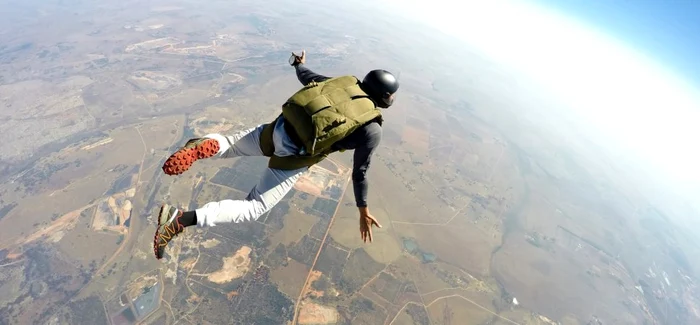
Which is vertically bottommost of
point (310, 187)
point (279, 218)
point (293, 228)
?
point (293, 228)

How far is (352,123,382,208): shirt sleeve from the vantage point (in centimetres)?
332

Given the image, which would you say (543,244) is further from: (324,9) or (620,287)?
(324,9)

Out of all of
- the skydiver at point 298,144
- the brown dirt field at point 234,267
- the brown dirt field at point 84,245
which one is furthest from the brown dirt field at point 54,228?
the skydiver at point 298,144

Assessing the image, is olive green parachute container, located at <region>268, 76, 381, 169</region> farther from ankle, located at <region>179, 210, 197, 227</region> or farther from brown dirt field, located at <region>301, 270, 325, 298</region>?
brown dirt field, located at <region>301, 270, 325, 298</region>

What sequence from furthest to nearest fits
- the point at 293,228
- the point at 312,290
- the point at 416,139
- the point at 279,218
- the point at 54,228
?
the point at 416,139 → the point at 279,218 → the point at 293,228 → the point at 54,228 → the point at 312,290

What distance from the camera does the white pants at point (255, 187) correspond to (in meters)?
3.25

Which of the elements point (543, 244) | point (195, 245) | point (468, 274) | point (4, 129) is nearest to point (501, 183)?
point (543, 244)

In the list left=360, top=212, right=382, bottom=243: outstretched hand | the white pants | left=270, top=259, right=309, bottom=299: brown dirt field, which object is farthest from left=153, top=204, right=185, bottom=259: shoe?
left=270, top=259, right=309, bottom=299: brown dirt field

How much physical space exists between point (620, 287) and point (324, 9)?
19949cm

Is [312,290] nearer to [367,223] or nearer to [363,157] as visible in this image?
[367,223]

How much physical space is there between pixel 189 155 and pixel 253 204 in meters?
0.93

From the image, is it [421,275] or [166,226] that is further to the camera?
[421,275]

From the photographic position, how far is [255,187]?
12.2 ft

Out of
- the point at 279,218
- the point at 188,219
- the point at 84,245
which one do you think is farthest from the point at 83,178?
the point at 188,219
